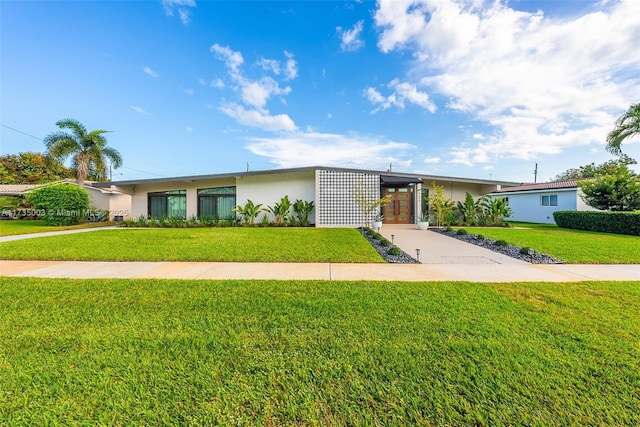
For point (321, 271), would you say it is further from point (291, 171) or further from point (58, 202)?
point (58, 202)

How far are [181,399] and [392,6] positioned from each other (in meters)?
13.2

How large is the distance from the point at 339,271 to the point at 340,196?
9.51 metres

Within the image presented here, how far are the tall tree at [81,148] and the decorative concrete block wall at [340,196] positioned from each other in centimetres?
1807

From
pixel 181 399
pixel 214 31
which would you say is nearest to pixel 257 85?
pixel 214 31

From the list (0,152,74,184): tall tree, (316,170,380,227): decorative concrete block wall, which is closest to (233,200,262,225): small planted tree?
(316,170,380,227): decorative concrete block wall

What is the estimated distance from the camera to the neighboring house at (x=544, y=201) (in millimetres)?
18000

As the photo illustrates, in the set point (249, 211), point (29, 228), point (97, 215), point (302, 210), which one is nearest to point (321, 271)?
point (302, 210)

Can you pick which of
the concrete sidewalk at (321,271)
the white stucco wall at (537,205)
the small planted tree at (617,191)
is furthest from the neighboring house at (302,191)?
the concrete sidewalk at (321,271)

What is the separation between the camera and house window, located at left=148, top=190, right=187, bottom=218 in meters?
16.5

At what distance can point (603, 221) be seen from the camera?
12.8m

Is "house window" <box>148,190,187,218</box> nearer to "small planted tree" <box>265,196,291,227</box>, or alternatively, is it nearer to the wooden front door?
"small planted tree" <box>265,196,291,227</box>

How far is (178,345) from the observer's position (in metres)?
2.54

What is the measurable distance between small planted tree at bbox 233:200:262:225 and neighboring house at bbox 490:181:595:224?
1574 centimetres

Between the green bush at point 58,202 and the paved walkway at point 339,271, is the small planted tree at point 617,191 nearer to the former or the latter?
the paved walkway at point 339,271
